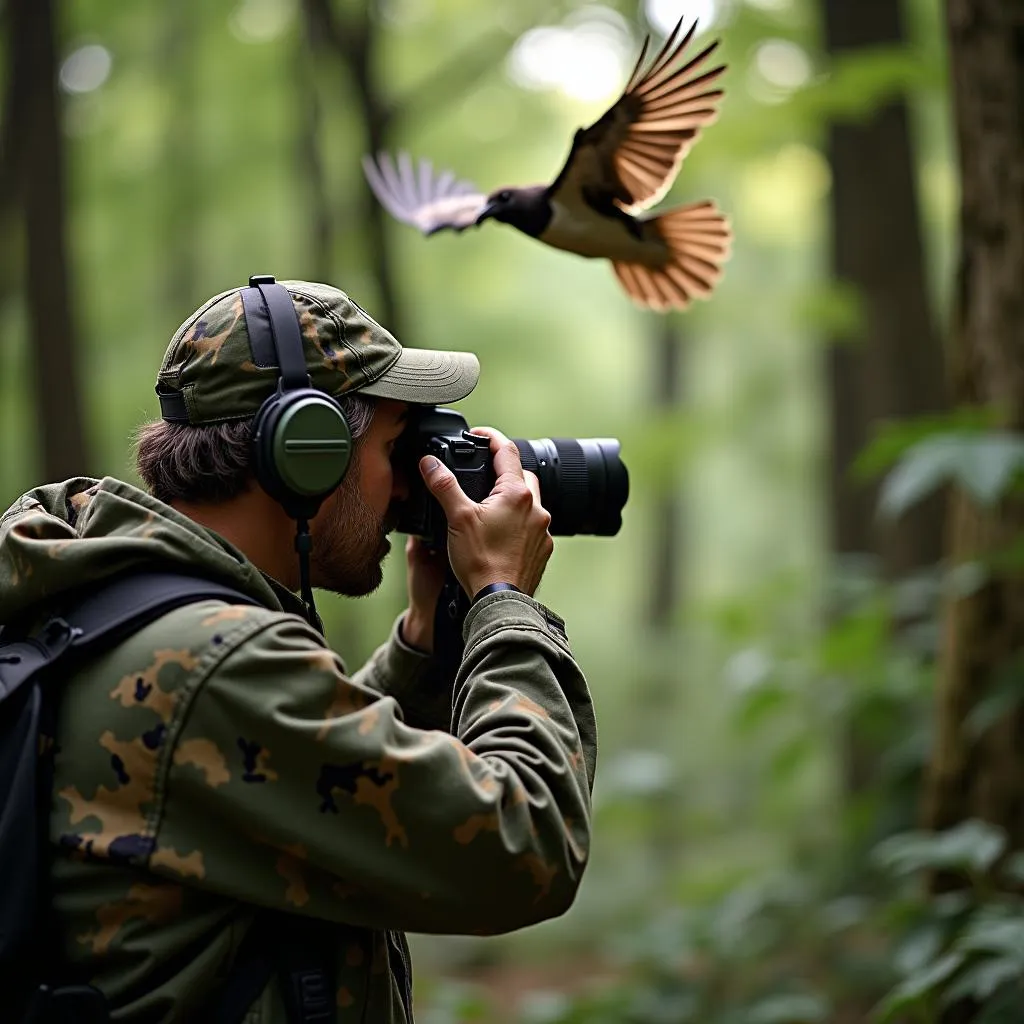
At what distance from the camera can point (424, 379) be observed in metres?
1.89

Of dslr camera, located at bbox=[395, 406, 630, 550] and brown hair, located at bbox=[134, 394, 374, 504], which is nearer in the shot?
brown hair, located at bbox=[134, 394, 374, 504]

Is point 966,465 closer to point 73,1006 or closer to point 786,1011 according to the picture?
point 786,1011

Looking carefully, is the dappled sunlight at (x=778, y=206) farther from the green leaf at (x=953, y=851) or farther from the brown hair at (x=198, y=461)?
→ the brown hair at (x=198, y=461)

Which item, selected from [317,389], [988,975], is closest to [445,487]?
[317,389]

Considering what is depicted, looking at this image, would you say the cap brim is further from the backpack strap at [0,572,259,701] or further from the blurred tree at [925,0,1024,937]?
the blurred tree at [925,0,1024,937]

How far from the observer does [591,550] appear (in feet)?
61.6

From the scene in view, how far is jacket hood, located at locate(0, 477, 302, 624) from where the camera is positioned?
5.16 ft

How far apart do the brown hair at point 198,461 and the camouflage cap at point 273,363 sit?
2 centimetres

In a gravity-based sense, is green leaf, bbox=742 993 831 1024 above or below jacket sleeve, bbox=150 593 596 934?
below

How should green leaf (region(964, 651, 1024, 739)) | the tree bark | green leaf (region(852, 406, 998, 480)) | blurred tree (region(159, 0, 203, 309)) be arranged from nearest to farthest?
green leaf (region(852, 406, 998, 480)) < green leaf (region(964, 651, 1024, 739)) < the tree bark < blurred tree (region(159, 0, 203, 309))

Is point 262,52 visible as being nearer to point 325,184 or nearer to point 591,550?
point 325,184

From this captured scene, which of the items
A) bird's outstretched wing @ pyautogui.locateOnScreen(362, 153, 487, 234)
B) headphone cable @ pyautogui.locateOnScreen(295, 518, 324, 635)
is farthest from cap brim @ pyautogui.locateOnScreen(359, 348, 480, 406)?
bird's outstretched wing @ pyautogui.locateOnScreen(362, 153, 487, 234)

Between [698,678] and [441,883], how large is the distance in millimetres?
9556

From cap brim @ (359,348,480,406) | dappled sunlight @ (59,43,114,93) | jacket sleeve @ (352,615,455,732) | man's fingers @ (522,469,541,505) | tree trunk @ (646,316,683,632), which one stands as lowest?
tree trunk @ (646,316,683,632)
